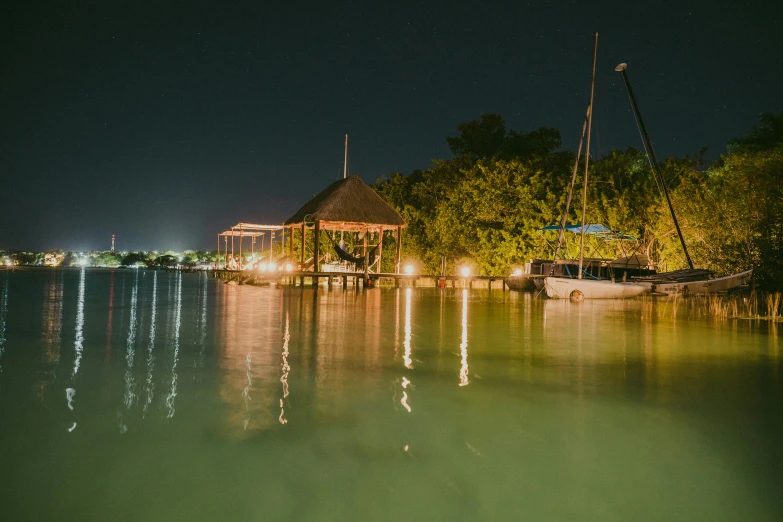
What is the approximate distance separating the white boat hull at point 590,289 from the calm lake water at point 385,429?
10.1 meters

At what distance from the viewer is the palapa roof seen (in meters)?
25.2

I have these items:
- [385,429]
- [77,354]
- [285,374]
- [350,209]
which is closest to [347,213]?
[350,209]

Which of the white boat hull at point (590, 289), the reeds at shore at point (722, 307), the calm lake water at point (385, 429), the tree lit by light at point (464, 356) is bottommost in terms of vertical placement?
the calm lake water at point (385, 429)

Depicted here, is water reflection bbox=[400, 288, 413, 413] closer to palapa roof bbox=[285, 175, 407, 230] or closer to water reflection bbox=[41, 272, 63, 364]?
water reflection bbox=[41, 272, 63, 364]

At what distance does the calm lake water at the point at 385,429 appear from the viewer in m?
3.27

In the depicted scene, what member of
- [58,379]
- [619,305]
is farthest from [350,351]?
[619,305]

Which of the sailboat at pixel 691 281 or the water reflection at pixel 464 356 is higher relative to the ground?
the sailboat at pixel 691 281

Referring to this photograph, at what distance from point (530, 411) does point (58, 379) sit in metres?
4.71

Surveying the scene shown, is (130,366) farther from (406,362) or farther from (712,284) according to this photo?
(712,284)

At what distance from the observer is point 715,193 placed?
23.3m

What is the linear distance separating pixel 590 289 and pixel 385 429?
1655 centimetres

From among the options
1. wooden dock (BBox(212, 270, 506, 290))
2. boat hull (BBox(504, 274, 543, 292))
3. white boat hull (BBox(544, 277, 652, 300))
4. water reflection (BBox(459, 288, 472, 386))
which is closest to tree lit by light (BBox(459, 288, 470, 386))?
water reflection (BBox(459, 288, 472, 386))

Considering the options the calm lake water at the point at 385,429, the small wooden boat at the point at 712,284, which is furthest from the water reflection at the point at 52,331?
the small wooden boat at the point at 712,284

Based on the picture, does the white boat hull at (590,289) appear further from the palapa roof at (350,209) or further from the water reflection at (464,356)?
the palapa roof at (350,209)
